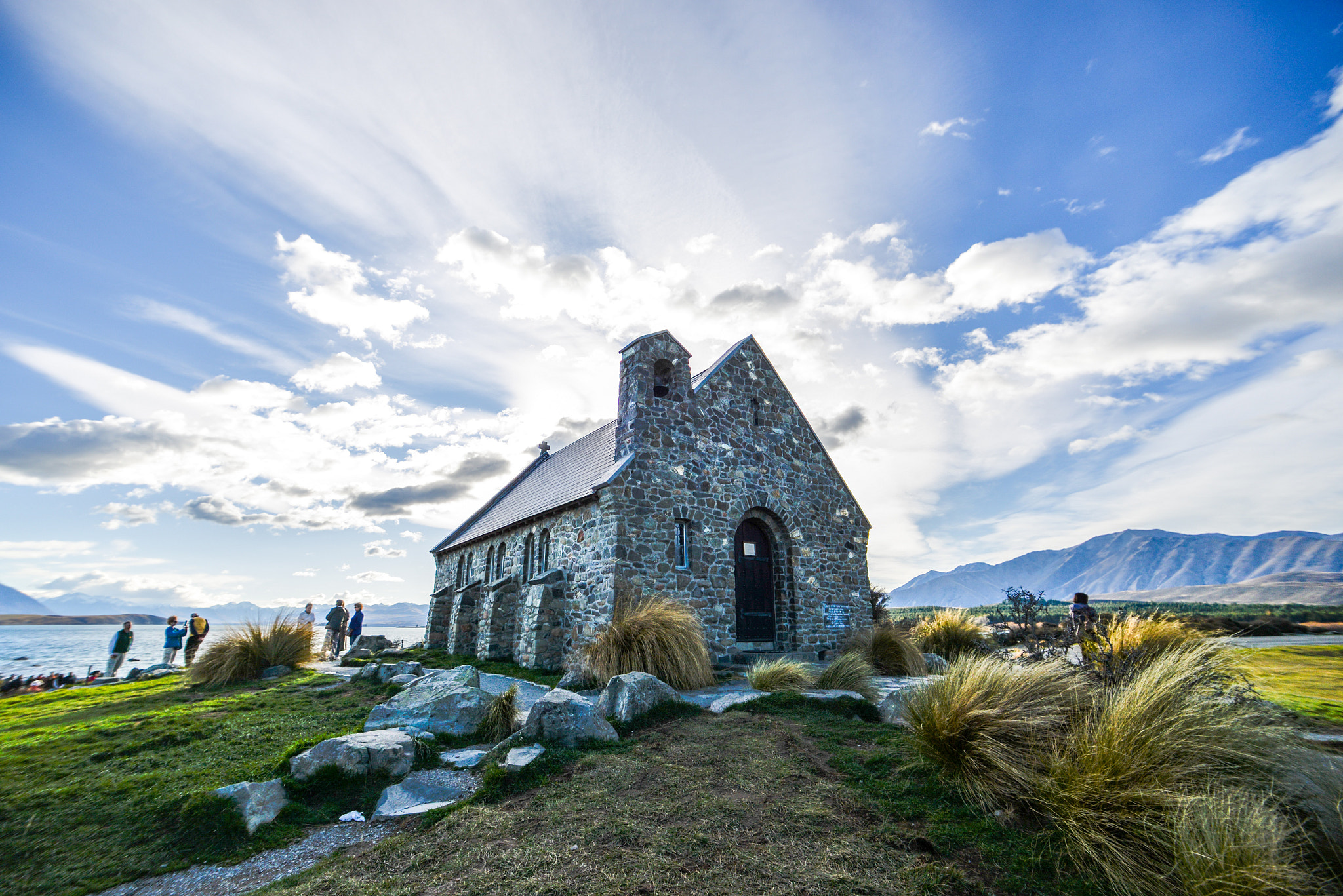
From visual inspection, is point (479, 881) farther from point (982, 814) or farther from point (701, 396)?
point (701, 396)

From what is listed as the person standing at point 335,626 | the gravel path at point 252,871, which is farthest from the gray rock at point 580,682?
the person standing at point 335,626

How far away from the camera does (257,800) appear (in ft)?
16.4

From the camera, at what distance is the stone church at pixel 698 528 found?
13148 millimetres

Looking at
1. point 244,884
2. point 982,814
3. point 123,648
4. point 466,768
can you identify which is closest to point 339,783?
point 466,768

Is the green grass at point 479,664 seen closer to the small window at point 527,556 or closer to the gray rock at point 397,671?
the gray rock at point 397,671

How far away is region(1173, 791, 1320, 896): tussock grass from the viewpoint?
2.87m

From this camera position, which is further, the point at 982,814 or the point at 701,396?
the point at 701,396

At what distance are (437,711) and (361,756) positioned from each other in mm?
1853

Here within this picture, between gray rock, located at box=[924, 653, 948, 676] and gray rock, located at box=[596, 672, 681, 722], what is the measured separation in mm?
6974

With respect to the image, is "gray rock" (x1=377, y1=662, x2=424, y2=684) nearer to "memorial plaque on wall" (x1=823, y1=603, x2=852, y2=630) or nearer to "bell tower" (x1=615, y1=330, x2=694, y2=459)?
"bell tower" (x1=615, y1=330, x2=694, y2=459)

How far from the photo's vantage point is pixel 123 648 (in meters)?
16.5

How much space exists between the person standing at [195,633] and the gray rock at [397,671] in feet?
32.3

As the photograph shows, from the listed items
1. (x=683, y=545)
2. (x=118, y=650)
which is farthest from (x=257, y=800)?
(x=118, y=650)

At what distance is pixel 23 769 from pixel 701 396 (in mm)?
12811
